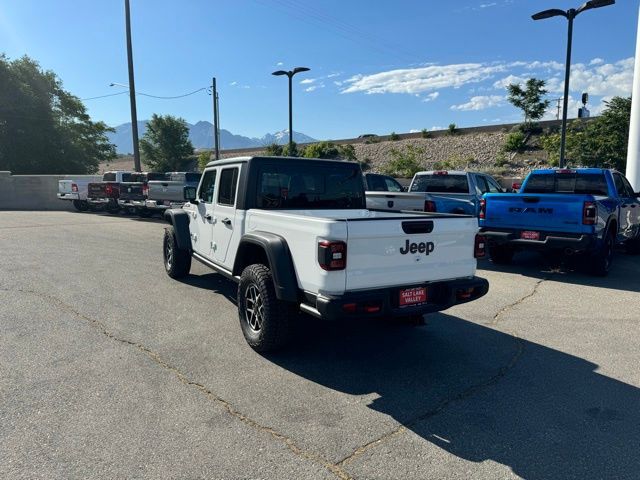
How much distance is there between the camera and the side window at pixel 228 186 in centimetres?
548

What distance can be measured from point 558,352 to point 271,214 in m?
3.21

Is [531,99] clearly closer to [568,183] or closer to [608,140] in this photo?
[608,140]

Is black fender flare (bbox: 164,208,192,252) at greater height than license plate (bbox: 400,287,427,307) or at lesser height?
greater

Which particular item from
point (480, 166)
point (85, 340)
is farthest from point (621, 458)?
point (480, 166)

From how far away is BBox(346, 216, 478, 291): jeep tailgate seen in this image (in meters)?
3.82

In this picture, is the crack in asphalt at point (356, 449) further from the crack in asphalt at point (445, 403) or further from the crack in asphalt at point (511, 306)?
the crack in asphalt at point (511, 306)

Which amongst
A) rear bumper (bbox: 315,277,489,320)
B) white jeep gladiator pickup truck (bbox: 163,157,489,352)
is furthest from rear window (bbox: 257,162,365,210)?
rear bumper (bbox: 315,277,489,320)

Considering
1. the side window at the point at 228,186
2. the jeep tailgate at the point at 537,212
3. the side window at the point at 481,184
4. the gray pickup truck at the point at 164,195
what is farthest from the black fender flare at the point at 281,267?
the gray pickup truck at the point at 164,195

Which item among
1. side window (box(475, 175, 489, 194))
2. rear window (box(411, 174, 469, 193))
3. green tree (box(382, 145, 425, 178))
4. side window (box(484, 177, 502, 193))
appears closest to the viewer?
rear window (box(411, 174, 469, 193))

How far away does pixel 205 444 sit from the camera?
3.03 meters

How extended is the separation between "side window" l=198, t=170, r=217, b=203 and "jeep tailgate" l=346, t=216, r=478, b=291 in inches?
116

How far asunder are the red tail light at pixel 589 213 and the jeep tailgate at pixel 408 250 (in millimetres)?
4298

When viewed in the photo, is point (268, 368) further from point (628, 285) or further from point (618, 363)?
point (628, 285)

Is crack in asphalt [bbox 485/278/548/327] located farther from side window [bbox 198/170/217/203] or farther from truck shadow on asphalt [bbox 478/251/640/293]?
side window [bbox 198/170/217/203]
